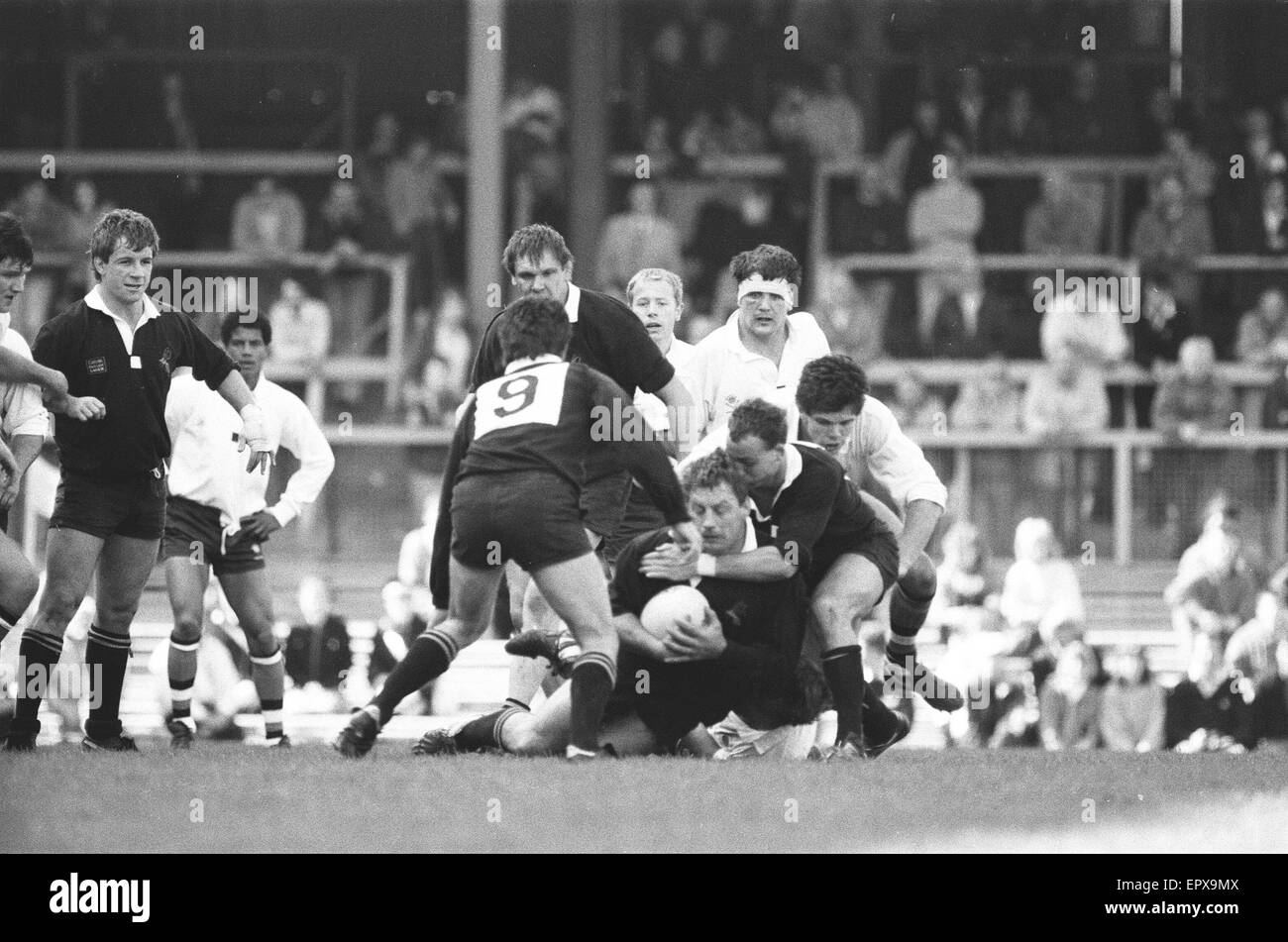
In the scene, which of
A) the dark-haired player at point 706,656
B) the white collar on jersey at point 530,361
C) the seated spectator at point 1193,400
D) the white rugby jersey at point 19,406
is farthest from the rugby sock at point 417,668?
the seated spectator at point 1193,400

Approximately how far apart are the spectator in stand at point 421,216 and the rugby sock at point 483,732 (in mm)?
8770

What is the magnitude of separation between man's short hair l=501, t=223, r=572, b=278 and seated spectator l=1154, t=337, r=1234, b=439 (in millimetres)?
7842

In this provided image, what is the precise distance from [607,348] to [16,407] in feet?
7.53

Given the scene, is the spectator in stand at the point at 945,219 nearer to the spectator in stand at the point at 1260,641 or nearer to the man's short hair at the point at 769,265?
the spectator in stand at the point at 1260,641

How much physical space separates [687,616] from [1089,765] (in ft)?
6.64

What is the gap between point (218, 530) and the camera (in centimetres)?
941

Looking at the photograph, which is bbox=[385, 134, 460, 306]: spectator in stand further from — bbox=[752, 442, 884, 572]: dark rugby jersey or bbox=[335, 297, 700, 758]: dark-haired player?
bbox=[335, 297, 700, 758]: dark-haired player

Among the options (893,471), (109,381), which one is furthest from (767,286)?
(109,381)

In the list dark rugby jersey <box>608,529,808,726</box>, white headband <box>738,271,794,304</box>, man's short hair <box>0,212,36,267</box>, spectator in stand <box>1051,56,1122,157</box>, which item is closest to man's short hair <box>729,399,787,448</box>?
dark rugby jersey <box>608,529,808,726</box>

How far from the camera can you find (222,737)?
12.6m

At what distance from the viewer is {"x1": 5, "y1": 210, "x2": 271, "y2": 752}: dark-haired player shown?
7.96 metres
